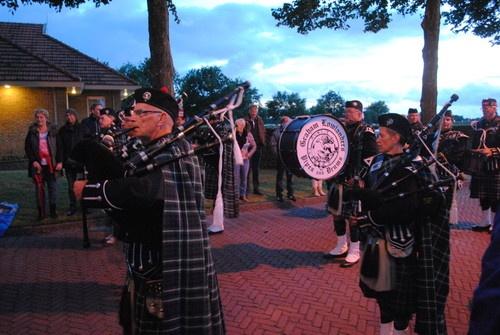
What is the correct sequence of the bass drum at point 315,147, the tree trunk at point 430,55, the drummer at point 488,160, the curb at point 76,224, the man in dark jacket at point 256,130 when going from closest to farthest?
the bass drum at point 315,147 → the drummer at point 488,160 → the curb at point 76,224 → the man in dark jacket at point 256,130 → the tree trunk at point 430,55

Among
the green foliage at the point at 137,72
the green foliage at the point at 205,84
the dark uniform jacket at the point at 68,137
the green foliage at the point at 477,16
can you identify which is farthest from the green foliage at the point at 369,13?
the green foliage at the point at 137,72

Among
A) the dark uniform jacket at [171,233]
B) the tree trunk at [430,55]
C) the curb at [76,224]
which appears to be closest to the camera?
the dark uniform jacket at [171,233]

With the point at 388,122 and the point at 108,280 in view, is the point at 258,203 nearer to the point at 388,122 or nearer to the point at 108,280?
the point at 108,280

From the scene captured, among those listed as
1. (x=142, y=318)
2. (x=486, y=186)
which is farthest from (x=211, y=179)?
(x=486, y=186)

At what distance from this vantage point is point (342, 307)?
471cm

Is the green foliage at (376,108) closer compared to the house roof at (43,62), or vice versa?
the house roof at (43,62)

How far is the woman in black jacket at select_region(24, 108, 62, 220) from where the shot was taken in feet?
26.3

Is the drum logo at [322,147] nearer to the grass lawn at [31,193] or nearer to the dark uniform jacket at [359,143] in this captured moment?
the dark uniform jacket at [359,143]

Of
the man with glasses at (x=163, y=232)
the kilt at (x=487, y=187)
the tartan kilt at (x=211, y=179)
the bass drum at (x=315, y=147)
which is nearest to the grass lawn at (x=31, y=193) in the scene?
the tartan kilt at (x=211, y=179)

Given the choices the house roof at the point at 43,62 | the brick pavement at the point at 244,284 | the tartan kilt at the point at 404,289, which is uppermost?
the house roof at the point at 43,62

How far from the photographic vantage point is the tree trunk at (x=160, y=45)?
7.97m

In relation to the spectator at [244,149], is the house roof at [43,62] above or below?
above

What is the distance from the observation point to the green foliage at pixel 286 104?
2339cm

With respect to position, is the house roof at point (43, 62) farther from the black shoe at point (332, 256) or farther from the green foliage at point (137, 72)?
the green foliage at point (137, 72)
